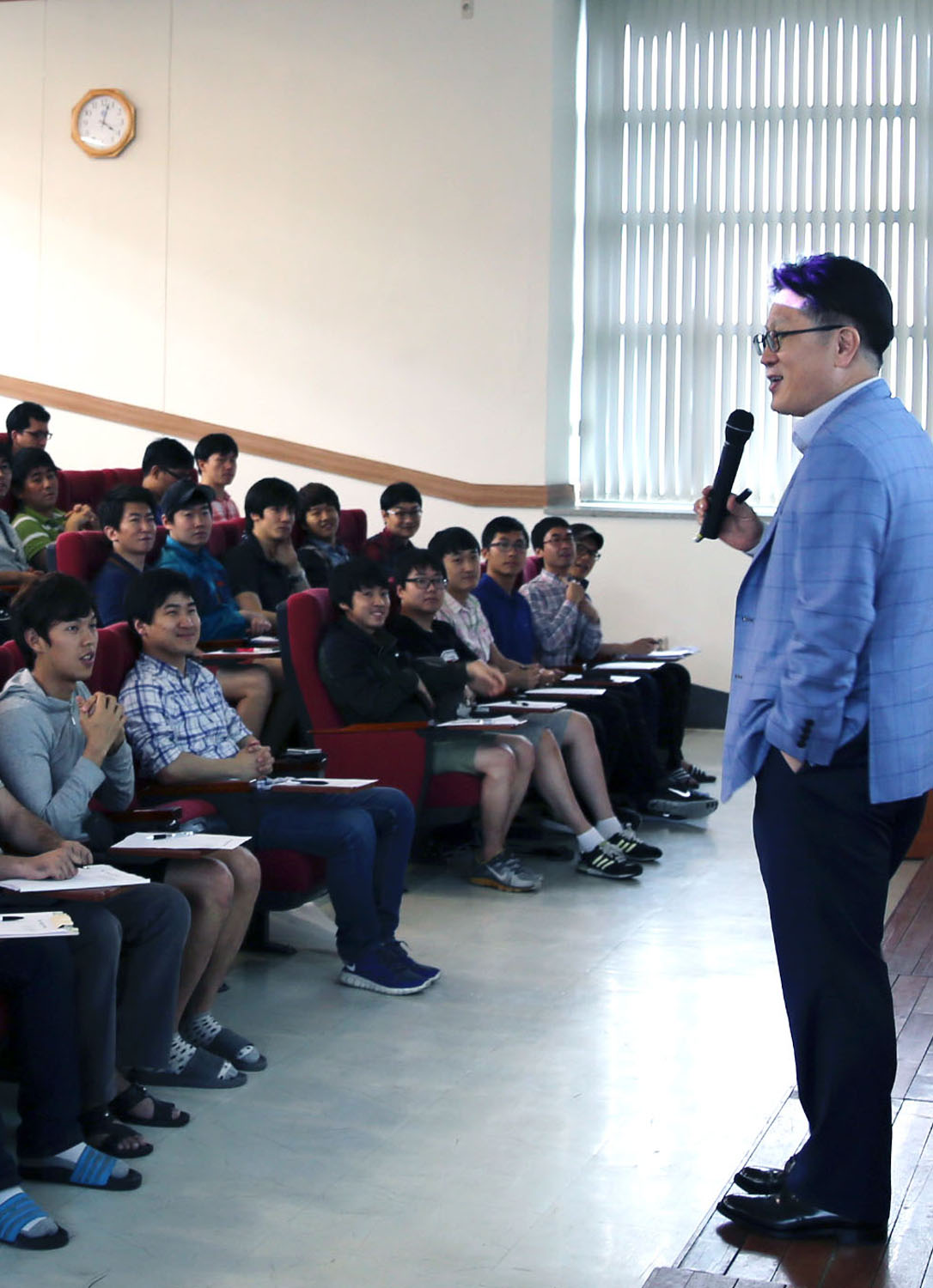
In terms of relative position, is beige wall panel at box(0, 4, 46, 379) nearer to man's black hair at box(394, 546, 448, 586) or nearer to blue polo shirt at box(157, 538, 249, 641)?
blue polo shirt at box(157, 538, 249, 641)

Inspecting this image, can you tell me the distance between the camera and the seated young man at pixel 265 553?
5.64 m

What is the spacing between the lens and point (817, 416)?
228cm

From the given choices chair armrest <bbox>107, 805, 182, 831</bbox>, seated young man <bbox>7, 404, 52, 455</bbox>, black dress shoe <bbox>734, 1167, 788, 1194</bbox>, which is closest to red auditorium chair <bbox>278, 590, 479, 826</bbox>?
chair armrest <bbox>107, 805, 182, 831</bbox>

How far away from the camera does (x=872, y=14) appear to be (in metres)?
7.71

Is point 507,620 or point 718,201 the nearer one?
point 507,620

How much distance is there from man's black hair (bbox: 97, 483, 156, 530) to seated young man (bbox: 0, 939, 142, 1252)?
2.48 metres

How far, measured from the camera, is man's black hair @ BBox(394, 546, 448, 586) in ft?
16.0

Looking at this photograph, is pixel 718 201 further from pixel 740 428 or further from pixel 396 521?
pixel 740 428

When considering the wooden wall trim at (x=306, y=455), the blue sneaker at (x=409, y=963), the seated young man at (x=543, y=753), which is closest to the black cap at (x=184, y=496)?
the seated young man at (x=543, y=753)

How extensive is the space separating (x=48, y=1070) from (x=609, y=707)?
346 cm

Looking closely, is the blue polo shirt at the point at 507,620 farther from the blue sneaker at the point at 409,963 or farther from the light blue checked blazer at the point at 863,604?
the light blue checked blazer at the point at 863,604

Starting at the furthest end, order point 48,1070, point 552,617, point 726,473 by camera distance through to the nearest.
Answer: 1. point 552,617
2. point 48,1070
3. point 726,473

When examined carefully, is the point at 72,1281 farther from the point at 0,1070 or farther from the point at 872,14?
the point at 872,14

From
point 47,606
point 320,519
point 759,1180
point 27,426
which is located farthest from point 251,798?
point 27,426
